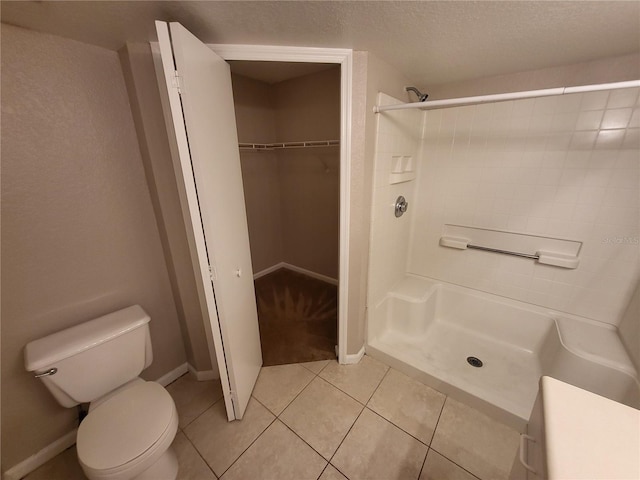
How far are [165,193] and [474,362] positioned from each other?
243cm

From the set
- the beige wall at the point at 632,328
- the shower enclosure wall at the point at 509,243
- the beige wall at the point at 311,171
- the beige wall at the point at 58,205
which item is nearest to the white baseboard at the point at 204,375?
the beige wall at the point at 58,205

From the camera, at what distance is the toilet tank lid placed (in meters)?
1.08

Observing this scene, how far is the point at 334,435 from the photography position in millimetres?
1402

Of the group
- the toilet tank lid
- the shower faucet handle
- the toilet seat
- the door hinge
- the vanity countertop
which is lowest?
the toilet seat

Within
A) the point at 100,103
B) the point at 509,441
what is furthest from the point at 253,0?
the point at 509,441

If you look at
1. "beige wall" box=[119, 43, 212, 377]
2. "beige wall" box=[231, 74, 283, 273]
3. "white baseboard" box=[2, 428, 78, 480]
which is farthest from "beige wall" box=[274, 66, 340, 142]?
"white baseboard" box=[2, 428, 78, 480]

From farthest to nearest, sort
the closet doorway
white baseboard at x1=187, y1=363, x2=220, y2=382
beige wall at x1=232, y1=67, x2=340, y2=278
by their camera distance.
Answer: beige wall at x1=232, y1=67, x2=340, y2=278, the closet doorway, white baseboard at x1=187, y1=363, x2=220, y2=382

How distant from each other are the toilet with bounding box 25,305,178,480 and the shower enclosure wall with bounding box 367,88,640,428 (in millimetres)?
1424

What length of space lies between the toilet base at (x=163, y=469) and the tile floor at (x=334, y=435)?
2.5 inches

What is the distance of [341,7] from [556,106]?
5.26 feet

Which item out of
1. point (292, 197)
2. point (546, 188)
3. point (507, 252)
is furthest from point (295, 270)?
point (546, 188)

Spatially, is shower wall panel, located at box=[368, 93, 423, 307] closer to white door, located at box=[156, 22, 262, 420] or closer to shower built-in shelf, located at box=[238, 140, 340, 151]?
shower built-in shelf, located at box=[238, 140, 340, 151]

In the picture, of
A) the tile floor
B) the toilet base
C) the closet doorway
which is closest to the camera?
the toilet base

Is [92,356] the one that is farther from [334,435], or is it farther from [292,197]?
[292,197]
